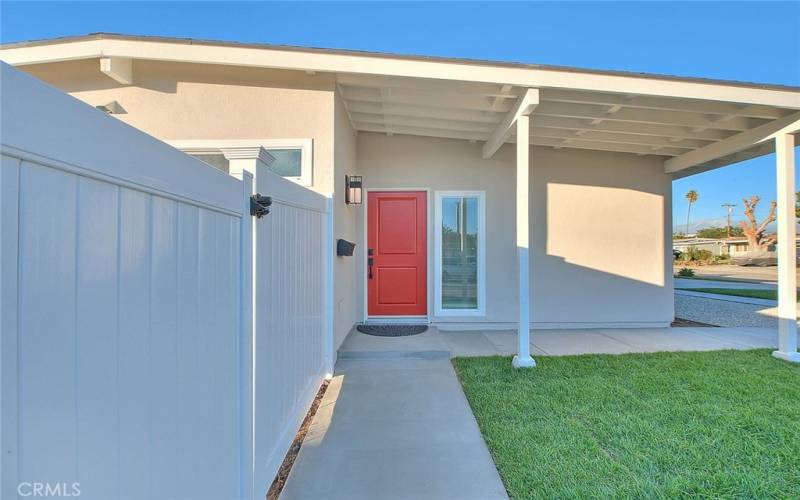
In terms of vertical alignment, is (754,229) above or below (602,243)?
above

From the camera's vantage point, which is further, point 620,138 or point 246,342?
point 620,138

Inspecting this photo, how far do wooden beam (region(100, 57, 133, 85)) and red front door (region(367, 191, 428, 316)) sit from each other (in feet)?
10.2

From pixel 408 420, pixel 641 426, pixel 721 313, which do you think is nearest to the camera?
pixel 641 426

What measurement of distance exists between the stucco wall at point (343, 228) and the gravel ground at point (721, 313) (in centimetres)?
603

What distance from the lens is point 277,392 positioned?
82.3 inches

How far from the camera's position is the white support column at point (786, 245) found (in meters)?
3.93

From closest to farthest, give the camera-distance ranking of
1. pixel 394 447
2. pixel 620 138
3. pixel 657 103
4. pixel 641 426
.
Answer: pixel 394 447 → pixel 641 426 → pixel 657 103 → pixel 620 138

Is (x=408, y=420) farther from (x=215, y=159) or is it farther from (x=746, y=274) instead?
(x=746, y=274)

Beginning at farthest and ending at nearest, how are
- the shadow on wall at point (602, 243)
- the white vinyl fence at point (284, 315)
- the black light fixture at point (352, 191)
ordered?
the shadow on wall at point (602, 243)
the black light fixture at point (352, 191)
the white vinyl fence at point (284, 315)

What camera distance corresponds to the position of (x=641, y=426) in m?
2.51

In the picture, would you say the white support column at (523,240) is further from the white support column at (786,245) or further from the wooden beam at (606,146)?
the white support column at (786,245)

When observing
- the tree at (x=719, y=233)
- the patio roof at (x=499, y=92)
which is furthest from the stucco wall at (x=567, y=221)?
the tree at (x=719, y=233)

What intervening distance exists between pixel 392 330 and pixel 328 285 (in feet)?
5.60

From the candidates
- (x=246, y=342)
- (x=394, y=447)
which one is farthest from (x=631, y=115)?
(x=246, y=342)
